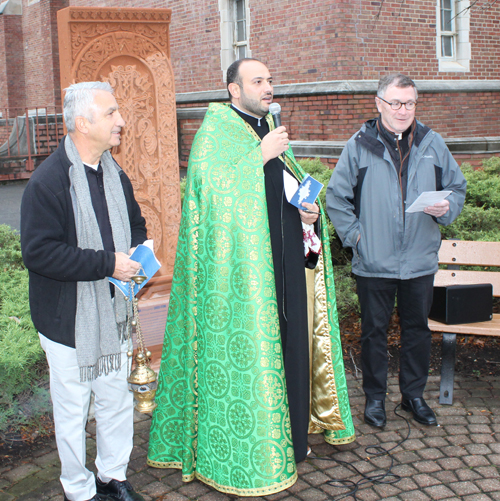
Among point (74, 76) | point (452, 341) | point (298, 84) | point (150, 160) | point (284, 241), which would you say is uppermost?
point (298, 84)

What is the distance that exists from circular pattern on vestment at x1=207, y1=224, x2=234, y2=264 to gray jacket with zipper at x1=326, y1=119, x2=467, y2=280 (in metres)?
1.06

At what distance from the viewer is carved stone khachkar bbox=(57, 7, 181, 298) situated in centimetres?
446

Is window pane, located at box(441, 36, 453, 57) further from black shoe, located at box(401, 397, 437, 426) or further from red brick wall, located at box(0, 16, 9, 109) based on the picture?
red brick wall, located at box(0, 16, 9, 109)

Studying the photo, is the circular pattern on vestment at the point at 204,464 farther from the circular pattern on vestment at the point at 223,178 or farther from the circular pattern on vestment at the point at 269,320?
the circular pattern on vestment at the point at 223,178

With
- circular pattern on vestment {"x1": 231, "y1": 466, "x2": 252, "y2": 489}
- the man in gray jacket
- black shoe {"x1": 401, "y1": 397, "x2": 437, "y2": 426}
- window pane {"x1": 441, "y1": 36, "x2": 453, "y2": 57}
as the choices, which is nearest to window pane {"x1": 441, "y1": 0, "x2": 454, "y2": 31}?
window pane {"x1": 441, "y1": 36, "x2": 453, "y2": 57}

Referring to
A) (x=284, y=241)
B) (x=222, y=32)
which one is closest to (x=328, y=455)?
(x=284, y=241)

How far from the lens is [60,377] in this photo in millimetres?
2881

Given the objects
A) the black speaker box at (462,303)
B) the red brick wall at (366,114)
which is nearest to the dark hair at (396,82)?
the black speaker box at (462,303)

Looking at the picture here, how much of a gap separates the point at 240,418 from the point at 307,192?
1.21 m

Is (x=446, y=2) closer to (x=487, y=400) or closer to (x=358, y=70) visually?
(x=358, y=70)

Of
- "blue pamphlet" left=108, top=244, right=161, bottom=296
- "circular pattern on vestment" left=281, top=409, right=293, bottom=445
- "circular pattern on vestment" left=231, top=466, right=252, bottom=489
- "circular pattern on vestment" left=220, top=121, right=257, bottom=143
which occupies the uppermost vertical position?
"circular pattern on vestment" left=220, top=121, right=257, bottom=143

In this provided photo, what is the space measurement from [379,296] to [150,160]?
2.17m

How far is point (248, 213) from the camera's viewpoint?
122 inches

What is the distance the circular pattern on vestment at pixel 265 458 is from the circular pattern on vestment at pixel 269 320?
547mm
